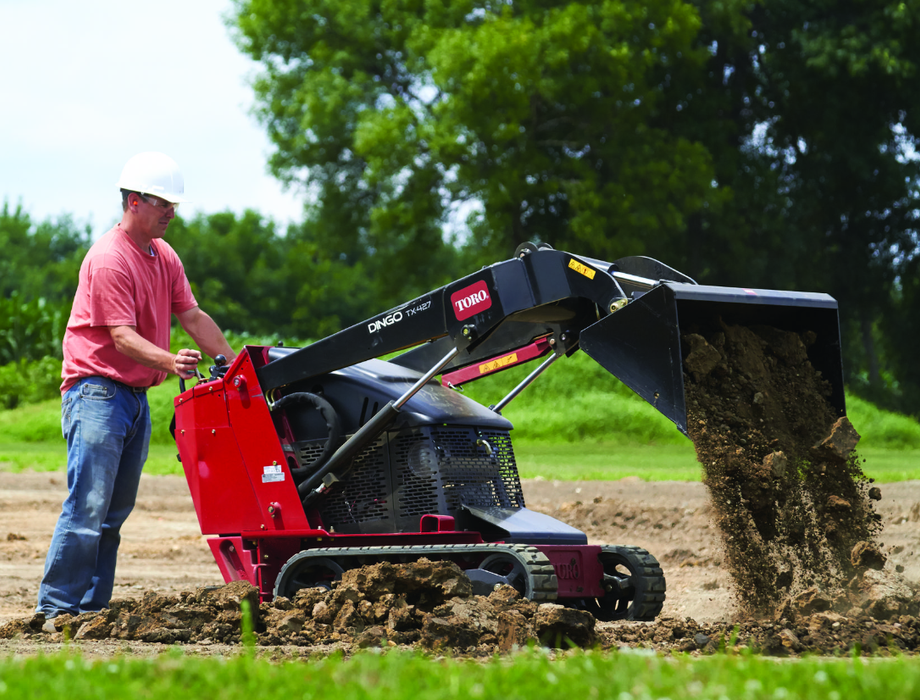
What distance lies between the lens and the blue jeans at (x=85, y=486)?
18.1 ft

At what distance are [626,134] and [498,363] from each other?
2225 centimetres

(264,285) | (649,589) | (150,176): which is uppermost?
(264,285)

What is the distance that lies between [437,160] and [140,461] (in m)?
21.4

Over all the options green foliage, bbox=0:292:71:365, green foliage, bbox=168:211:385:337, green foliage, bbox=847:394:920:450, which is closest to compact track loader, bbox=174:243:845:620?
green foliage, bbox=847:394:920:450

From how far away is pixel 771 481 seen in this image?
4941 millimetres

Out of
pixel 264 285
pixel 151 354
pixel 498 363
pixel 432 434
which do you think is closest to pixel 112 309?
pixel 151 354

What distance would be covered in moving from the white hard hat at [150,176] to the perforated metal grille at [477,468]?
196 cm

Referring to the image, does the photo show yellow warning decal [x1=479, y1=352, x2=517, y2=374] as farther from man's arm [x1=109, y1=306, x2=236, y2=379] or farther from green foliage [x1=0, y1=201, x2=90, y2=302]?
green foliage [x1=0, y1=201, x2=90, y2=302]

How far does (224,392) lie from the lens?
5.80 m

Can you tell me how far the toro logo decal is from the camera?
17.2 feet

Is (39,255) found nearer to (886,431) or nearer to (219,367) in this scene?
(886,431)

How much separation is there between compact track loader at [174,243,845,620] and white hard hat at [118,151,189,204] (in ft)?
3.21

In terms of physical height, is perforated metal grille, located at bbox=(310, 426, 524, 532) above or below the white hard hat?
below

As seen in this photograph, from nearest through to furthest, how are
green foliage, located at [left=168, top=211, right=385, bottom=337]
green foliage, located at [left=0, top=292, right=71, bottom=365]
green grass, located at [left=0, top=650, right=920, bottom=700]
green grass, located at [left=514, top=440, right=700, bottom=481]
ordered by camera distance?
green grass, located at [left=0, top=650, right=920, bottom=700]
green grass, located at [left=514, top=440, right=700, bottom=481]
green foliage, located at [left=0, top=292, right=71, bottom=365]
green foliage, located at [left=168, top=211, right=385, bottom=337]
